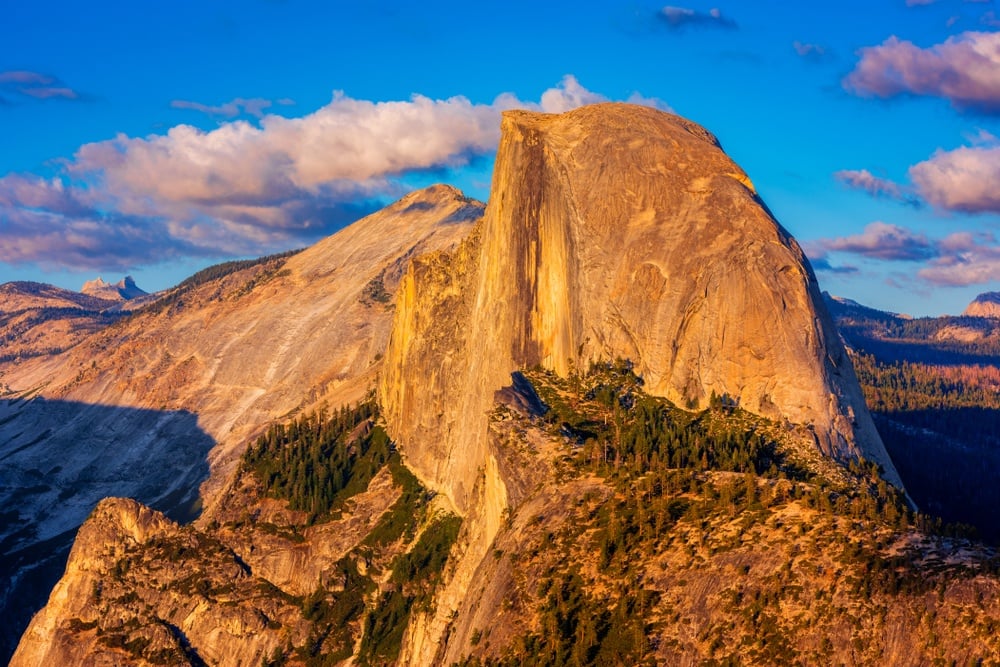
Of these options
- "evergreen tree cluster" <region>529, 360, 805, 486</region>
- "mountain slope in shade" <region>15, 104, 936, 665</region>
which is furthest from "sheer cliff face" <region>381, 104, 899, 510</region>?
"evergreen tree cluster" <region>529, 360, 805, 486</region>

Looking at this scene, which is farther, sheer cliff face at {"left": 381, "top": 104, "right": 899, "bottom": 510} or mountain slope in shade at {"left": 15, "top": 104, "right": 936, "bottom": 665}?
sheer cliff face at {"left": 381, "top": 104, "right": 899, "bottom": 510}

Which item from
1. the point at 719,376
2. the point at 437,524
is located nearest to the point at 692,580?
the point at 719,376

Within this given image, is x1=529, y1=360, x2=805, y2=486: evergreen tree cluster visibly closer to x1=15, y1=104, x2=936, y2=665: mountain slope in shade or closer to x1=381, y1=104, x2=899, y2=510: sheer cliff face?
x1=15, y1=104, x2=936, y2=665: mountain slope in shade

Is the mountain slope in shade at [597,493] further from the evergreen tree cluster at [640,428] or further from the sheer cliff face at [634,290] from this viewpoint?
the evergreen tree cluster at [640,428]

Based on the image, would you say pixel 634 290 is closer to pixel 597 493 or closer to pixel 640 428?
pixel 640 428

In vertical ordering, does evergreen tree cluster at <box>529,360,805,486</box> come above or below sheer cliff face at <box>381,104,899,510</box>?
below

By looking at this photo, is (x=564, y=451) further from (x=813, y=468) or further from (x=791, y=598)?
(x=791, y=598)

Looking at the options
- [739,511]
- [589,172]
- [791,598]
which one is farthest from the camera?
[589,172]

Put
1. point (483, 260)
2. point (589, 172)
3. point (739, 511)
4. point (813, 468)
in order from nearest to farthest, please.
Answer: point (739, 511) → point (813, 468) → point (589, 172) → point (483, 260)

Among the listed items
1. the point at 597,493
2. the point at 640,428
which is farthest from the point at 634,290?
the point at 597,493
